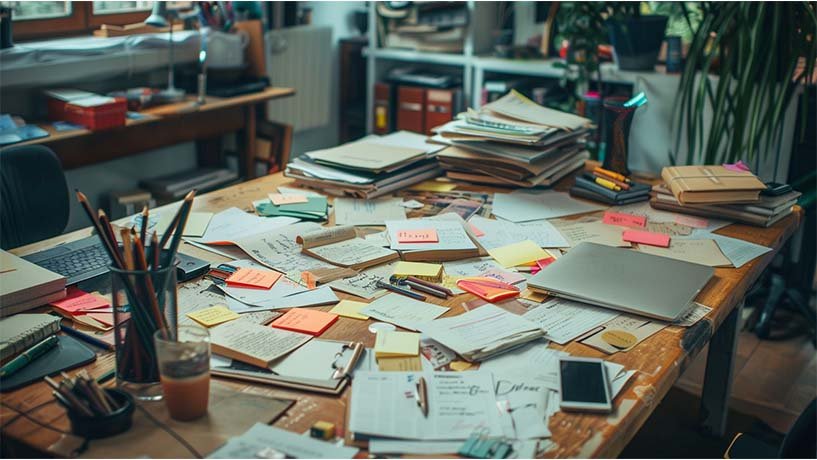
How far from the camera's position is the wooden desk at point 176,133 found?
283 cm

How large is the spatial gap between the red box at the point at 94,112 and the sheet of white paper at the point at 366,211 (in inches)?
45.6

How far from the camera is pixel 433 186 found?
224 centimetres

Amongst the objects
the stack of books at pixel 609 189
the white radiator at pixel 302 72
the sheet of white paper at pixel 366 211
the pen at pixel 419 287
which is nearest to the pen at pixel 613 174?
the stack of books at pixel 609 189

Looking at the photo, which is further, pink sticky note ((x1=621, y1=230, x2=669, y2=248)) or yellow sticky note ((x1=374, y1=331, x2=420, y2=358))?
pink sticky note ((x1=621, y1=230, x2=669, y2=248))

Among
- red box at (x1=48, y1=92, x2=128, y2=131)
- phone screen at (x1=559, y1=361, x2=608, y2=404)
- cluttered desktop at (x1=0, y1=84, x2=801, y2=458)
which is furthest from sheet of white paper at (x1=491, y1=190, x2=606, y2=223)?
red box at (x1=48, y1=92, x2=128, y2=131)

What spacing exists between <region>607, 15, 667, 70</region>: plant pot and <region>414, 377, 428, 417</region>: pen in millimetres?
2422

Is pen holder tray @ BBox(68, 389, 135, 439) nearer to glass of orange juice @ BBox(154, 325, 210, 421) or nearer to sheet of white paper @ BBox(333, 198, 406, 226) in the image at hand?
glass of orange juice @ BBox(154, 325, 210, 421)

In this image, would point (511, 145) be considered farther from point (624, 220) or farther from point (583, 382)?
point (583, 382)

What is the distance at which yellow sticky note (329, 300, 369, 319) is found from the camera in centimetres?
144

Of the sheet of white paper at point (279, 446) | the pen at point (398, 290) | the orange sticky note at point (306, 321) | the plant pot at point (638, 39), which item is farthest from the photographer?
the plant pot at point (638, 39)

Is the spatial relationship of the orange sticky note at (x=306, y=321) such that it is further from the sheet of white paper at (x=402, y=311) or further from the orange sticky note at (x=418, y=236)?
the orange sticky note at (x=418, y=236)

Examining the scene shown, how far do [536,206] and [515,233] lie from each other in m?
0.23

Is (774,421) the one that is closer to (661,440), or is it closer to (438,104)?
(661,440)

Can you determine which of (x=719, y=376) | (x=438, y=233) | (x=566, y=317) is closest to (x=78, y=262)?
(x=438, y=233)
